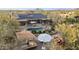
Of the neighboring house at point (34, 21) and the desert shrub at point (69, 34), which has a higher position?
the neighboring house at point (34, 21)

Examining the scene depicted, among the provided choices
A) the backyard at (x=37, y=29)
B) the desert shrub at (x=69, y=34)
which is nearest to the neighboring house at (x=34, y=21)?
the backyard at (x=37, y=29)

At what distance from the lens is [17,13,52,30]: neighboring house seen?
55.8 inches

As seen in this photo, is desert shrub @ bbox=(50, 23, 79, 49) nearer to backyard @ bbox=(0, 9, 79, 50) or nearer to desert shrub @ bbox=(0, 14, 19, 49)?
backyard @ bbox=(0, 9, 79, 50)

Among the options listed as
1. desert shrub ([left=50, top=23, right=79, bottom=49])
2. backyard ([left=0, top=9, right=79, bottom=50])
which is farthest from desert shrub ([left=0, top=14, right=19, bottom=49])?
desert shrub ([left=50, top=23, right=79, bottom=49])

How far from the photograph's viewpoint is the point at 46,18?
1.42m

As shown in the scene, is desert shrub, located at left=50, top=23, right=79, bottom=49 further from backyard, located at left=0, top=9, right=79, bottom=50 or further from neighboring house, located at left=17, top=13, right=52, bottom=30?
neighboring house, located at left=17, top=13, right=52, bottom=30

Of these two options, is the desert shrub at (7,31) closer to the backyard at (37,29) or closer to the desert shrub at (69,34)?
the backyard at (37,29)

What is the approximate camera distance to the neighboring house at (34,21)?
4.65ft

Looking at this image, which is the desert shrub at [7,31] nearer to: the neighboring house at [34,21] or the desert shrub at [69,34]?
the neighboring house at [34,21]

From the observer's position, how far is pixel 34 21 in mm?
1421

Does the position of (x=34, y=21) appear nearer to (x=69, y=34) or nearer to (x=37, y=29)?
(x=37, y=29)

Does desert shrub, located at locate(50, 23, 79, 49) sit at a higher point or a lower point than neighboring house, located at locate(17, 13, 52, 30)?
lower
